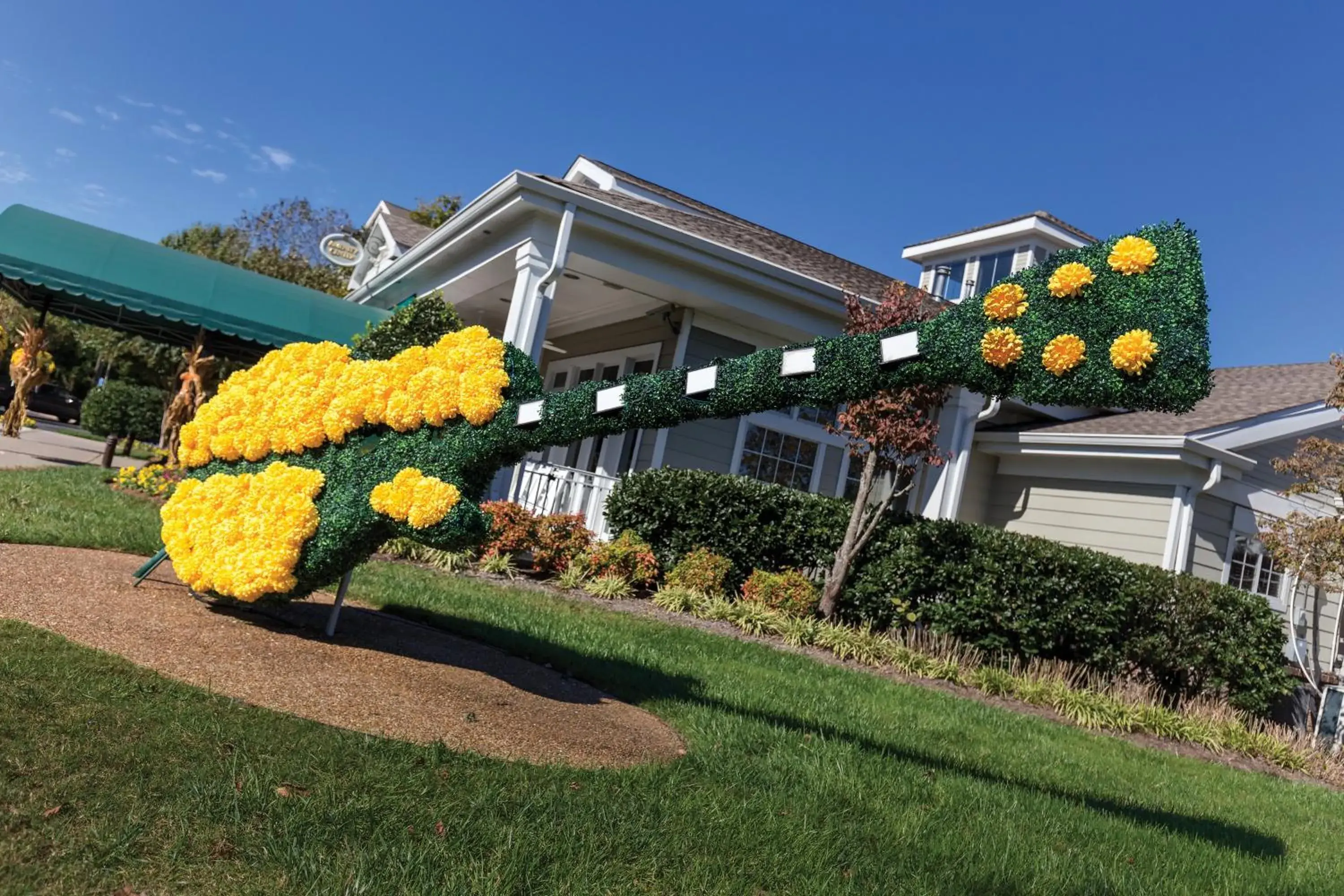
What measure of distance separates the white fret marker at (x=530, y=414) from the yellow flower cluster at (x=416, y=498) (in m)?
0.46

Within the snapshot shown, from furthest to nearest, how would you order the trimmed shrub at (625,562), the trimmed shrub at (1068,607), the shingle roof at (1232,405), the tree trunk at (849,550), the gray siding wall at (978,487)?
1. the gray siding wall at (978,487)
2. the shingle roof at (1232,405)
3. the trimmed shrub at (625,562)
4. the tree trunk at (849,550)
5. the trimmed shrub at (1068,607)

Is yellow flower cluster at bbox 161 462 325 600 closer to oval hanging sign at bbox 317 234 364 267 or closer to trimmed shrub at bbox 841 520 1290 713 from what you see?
trimmed shrub at bbox 841 520 1290 713

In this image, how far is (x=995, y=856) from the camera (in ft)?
12.3

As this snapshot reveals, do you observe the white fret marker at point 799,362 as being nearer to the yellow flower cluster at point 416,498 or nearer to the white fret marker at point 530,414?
the white fret marker at point 530,414

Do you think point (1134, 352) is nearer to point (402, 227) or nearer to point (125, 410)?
point (402, 227)

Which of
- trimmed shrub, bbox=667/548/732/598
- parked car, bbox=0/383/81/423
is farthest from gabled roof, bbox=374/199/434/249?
parked car, bbox=0/383/81/423

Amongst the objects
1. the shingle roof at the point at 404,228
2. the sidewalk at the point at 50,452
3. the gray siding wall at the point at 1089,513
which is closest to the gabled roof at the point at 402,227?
the shingle roof at the point at 404,228

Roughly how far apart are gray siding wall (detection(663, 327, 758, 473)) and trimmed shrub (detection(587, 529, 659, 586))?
2.43 metres

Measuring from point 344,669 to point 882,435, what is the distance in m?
6.29

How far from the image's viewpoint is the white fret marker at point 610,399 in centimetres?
429

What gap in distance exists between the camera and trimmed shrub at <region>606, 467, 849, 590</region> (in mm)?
10125

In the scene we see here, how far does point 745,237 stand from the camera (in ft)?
43.8

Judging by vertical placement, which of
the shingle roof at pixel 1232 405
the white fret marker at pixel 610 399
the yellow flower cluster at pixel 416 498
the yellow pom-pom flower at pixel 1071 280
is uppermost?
the shingle roof at pixel 1232 405

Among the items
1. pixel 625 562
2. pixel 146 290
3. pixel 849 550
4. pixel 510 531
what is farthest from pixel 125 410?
pixel 849 550
